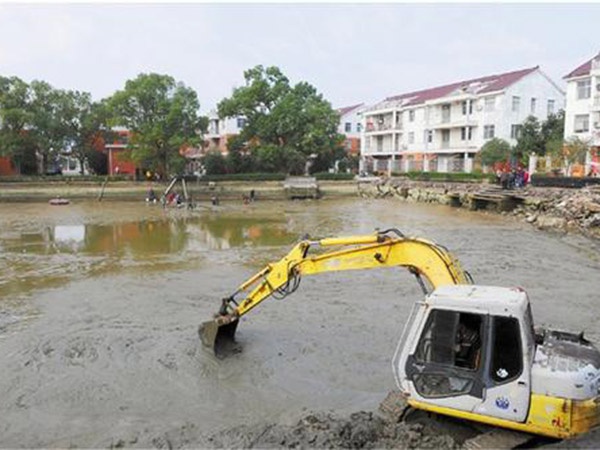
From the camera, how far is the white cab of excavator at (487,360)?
5867mm

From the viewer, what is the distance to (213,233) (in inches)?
1149

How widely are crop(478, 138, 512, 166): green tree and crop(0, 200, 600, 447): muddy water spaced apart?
23891mm

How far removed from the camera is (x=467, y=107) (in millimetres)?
60312

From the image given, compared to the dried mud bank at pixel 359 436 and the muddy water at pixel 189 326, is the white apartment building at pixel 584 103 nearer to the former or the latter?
the muddy water at pixel 189 326

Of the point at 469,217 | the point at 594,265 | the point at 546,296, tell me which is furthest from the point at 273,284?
the point at 469,217

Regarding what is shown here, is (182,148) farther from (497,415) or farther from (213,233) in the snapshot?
(497,415)

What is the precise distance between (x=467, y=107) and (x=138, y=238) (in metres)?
44.4

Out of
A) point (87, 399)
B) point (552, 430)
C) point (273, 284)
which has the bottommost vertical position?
point (87, 399)

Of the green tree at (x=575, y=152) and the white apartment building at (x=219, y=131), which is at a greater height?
the white apartment building at (x=219, y=131)

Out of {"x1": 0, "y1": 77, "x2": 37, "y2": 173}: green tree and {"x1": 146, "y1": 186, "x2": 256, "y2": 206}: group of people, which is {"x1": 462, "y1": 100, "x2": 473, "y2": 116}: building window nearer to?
{"x1": 146, "y1": 186, "x2": 256, "y2": 206}: group of people

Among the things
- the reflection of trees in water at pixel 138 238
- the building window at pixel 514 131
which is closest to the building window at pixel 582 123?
the building window at pixel 514 131

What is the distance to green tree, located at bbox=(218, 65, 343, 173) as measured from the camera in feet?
187

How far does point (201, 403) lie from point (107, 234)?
72.0 feet

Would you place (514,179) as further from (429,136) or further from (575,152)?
(429,136)
